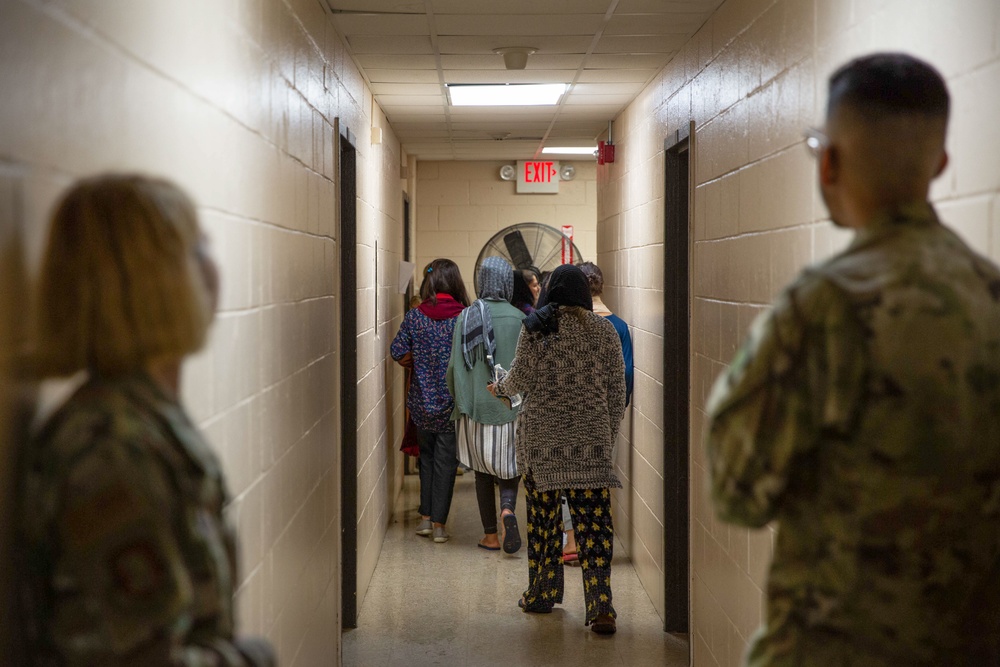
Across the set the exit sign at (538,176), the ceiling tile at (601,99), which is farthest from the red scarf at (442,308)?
the exit sign at (538,176)

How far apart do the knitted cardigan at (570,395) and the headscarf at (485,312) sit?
1002mm

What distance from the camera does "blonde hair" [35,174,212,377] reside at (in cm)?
101

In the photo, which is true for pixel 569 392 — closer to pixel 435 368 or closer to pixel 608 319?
pixel 608 319

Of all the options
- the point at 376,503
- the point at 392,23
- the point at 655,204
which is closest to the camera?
the point at 392,23

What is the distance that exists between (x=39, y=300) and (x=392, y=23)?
2749mm

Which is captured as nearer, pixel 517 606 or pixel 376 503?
pixel 517 606

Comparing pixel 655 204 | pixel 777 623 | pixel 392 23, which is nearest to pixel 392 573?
pixel 655 204

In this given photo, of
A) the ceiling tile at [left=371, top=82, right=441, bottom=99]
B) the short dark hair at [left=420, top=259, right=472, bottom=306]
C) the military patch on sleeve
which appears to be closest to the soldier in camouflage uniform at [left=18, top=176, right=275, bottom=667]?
the military patch on sleeve

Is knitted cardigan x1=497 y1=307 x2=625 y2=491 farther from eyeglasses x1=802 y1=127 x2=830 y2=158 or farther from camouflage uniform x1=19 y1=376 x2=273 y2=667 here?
camouflage uniform x1=19 y1=376 x2=273 y2=667

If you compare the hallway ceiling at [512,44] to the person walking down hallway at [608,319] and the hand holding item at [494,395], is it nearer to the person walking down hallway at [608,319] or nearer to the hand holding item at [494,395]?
the person walking down hallway at [608,319]

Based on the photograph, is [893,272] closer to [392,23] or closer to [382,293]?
[392,23]

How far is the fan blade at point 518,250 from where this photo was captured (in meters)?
7.86

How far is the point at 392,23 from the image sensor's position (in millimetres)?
3578

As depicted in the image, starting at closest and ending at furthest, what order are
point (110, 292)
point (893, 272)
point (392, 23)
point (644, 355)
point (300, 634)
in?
point (110, 292) → point (893, 272) → point (300, 634) → point (392, 23) → point (644, 355)
